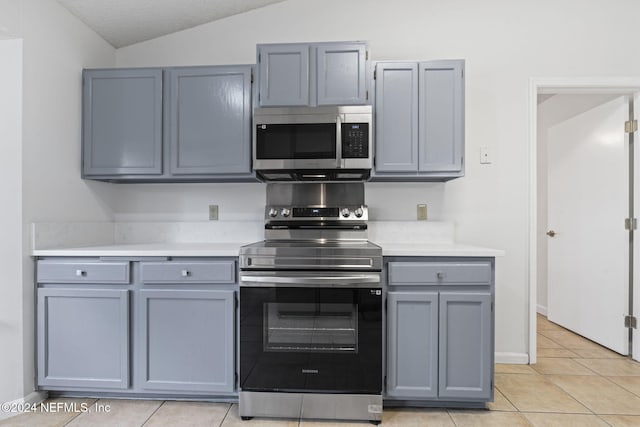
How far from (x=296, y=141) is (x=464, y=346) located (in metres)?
1.56

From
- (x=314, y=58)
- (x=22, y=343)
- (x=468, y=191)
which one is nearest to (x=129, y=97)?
(x=314, y=58)

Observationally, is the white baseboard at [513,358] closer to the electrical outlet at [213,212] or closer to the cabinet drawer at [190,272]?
the cabinet drawer at [190,272]

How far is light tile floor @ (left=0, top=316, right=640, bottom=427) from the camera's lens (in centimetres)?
189

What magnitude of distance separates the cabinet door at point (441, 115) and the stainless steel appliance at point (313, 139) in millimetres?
373

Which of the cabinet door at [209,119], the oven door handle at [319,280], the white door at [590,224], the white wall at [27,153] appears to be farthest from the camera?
the white door at [590,224]

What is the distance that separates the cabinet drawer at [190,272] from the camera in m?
2.01

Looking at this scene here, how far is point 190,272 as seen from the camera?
6.62 feet

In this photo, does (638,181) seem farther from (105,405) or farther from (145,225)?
(105,405)

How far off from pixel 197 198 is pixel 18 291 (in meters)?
1.20

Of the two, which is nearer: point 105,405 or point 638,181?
point 105,405

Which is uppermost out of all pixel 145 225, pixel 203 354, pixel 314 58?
pixel 314 58

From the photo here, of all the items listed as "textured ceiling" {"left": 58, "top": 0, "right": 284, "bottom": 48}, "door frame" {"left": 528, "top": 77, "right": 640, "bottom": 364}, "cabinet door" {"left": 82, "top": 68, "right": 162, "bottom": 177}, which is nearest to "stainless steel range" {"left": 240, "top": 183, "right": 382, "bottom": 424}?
"cabinet door" {"left": 82, "top": 68, "right": 162, "bottom": 177}

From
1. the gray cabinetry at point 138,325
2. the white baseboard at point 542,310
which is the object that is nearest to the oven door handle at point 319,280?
the gray cabinetry at point 138,325

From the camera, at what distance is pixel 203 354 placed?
200 centimetres
